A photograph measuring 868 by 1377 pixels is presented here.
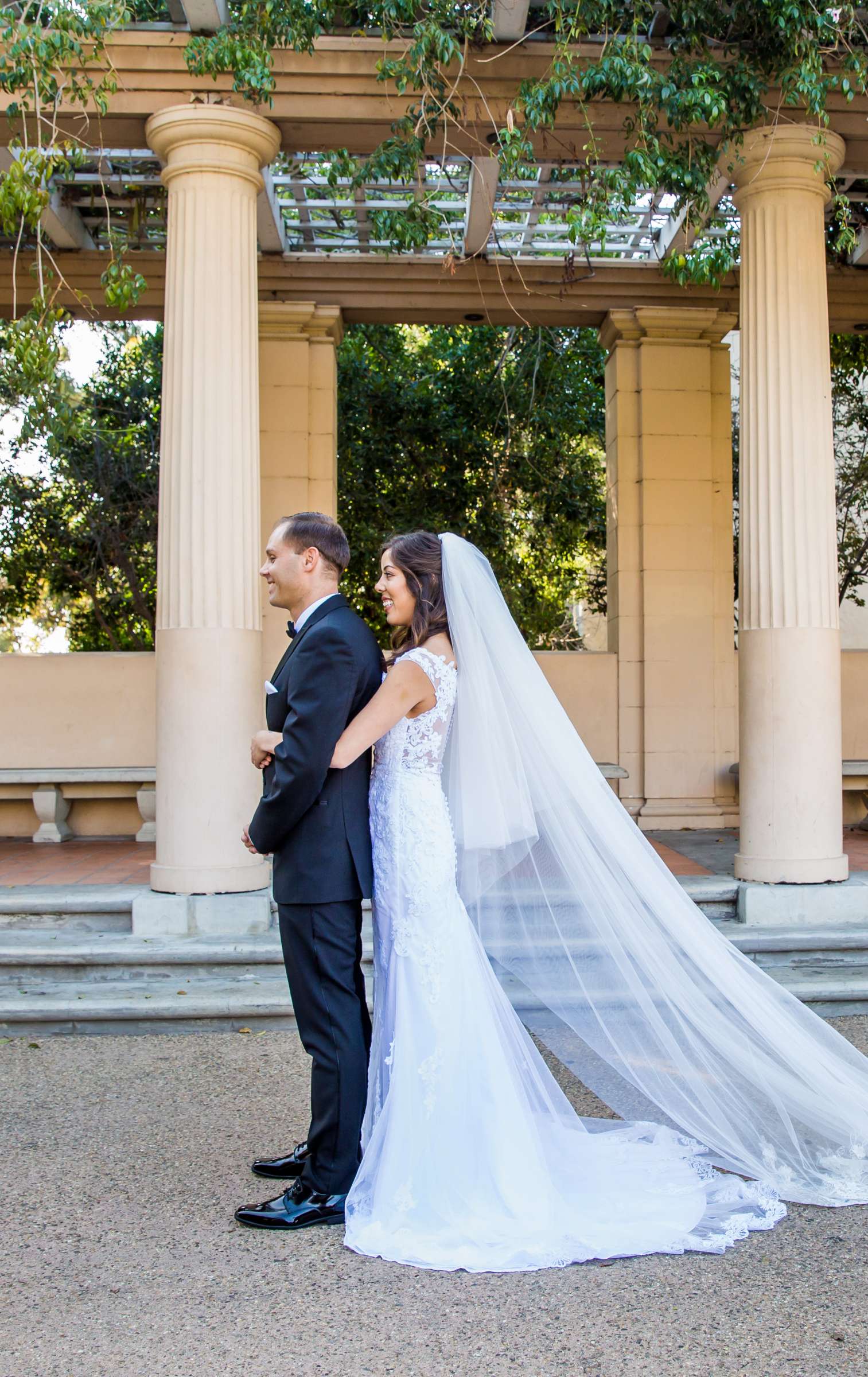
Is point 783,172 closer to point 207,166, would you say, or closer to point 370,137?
point 370,137

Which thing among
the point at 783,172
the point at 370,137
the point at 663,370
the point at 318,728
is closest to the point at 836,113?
the point at 783,172

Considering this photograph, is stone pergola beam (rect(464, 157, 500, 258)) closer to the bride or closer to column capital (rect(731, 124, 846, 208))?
column capital (rect(731, 124, 846, 208))

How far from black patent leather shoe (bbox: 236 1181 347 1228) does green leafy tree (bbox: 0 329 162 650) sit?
9615 mm

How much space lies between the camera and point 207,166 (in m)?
5.93

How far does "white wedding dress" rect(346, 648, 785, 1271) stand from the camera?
118 inches

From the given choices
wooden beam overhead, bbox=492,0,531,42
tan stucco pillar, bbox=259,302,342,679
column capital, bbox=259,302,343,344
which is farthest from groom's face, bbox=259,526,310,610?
column capital, bbox=259,302,343,344

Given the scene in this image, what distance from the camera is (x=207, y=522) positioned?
5914 mm

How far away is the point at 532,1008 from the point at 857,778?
20.2 feet

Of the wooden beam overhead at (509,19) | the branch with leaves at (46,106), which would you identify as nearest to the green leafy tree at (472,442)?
the wooden beam overhead at (509,19)

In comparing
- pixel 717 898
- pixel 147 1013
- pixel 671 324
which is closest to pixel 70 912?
pixel 147 1013

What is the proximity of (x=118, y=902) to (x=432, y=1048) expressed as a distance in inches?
125

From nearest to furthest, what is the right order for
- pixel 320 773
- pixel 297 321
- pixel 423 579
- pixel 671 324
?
pixel 320 773
pixel 423 579
pixel 297 321
pixel 671 324

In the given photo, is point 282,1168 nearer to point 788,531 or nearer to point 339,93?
point 788,531

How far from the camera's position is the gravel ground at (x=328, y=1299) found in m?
2.52
